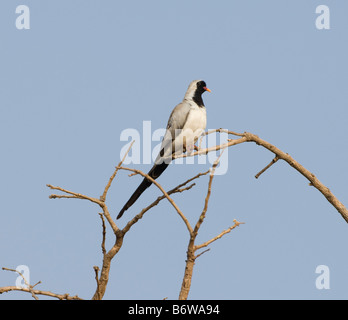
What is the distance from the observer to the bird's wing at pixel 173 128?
8.16 meters

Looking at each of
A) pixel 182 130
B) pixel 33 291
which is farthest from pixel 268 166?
pixel 33 291

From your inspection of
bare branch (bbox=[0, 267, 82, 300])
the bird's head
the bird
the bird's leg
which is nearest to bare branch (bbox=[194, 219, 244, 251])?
bare branch (bbox=[0, 267, 82, 300])

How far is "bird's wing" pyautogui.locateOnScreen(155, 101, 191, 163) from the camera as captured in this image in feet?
26.8

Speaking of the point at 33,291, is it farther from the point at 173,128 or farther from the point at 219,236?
the point at 173,128

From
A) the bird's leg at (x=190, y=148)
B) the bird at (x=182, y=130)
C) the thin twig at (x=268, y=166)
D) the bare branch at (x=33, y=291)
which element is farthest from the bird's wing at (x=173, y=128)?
the bare branch at (x=33, y=291)

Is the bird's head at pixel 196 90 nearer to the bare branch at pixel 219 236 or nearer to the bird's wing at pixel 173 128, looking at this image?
the bird's wing at pixel 173 128

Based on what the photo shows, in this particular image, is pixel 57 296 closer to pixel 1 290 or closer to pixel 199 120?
pixel 1 290

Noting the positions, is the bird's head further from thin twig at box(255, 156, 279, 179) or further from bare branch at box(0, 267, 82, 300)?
bare branch at box(0, 267, 82, 300)

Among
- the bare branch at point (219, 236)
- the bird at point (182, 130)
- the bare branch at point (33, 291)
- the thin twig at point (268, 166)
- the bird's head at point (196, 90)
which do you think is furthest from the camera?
the bird's head at point (196, 90)

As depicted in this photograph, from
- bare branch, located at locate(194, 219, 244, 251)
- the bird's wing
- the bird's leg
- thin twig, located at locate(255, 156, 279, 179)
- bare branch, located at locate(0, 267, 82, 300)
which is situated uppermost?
the bird's wing
